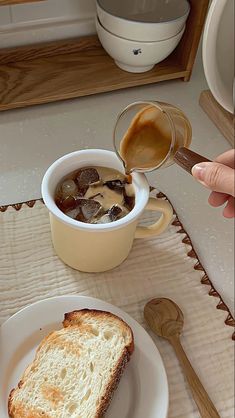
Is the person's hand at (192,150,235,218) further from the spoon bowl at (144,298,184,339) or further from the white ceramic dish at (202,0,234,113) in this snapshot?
the white ceramic dish at (202,0,234,113)

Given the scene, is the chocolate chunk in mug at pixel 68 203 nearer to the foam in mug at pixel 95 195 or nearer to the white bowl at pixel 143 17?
the foam in mug at pixel 95 195

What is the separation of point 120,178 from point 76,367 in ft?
0.83

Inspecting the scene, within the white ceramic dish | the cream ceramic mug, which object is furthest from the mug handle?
the white ceramic dish

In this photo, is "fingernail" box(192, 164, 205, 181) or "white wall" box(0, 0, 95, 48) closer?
"fingernail" box(192, 164, 205, 181)

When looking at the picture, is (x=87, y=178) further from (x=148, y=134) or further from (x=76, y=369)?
(x=76, y=369)

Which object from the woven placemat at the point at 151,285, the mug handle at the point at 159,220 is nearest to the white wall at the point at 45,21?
the woven placemat at the point at 151,285

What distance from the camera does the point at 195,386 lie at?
2.19 feet

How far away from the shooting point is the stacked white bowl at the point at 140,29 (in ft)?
3.18

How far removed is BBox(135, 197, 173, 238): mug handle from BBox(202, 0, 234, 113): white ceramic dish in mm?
307

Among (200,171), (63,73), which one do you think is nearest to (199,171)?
(200,171)

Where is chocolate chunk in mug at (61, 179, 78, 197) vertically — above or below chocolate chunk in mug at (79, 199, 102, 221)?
above

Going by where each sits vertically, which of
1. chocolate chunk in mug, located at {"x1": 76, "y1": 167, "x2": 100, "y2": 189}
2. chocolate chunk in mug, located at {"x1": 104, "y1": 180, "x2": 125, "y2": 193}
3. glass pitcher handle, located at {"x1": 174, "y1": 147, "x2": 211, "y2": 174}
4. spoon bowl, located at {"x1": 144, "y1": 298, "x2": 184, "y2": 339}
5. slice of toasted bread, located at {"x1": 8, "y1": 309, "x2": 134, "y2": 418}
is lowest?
spoon bowl, located at {"x1": 144, "y1": 298, "x2": 184, "y2": 339}

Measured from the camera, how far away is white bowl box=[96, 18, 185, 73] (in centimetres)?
99

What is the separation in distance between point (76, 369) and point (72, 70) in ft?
2.01
